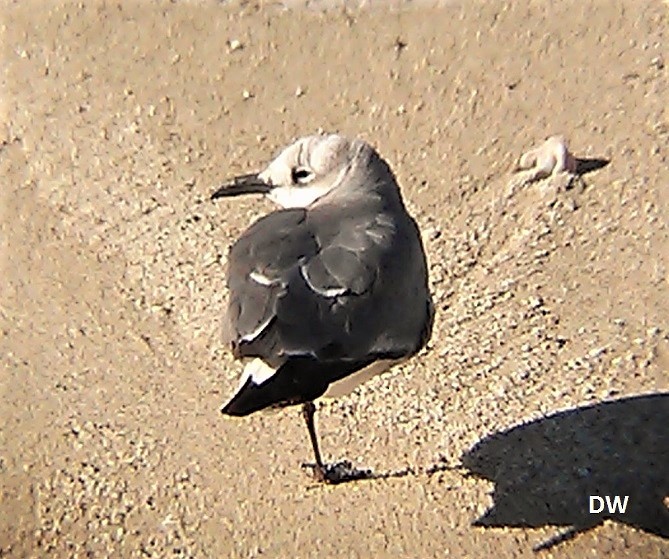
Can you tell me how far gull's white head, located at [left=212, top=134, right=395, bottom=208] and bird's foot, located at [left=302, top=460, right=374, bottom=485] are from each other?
1032 millimetres

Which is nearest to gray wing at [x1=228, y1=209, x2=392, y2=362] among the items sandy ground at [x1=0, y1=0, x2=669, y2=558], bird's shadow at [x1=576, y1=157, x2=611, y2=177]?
→ sandy ground at [x1=0, y1=0, x2=669, y2=558]

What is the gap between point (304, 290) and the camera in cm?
510

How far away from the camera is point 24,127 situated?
7.80m

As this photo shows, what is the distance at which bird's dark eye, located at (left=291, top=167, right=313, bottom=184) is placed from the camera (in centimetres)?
617

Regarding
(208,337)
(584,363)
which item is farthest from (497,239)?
(208,337)

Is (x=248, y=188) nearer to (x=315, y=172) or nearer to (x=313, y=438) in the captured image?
(x=315, y=172)

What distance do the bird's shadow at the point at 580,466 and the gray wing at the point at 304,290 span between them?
0.89m

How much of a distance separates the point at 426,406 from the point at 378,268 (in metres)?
0.92

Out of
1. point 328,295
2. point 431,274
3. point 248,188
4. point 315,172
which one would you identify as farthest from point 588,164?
point 328,295

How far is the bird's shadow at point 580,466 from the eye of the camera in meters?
5.52

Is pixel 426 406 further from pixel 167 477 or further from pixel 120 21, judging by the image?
pixel 120 21

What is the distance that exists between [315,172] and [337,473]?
1.20 meters

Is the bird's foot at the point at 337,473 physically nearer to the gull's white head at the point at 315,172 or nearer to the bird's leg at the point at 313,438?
the bird's leg at the point at 313,438

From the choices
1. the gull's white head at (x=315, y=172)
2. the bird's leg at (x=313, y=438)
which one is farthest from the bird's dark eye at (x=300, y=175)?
the bird's leg at (x=313, y=438)
